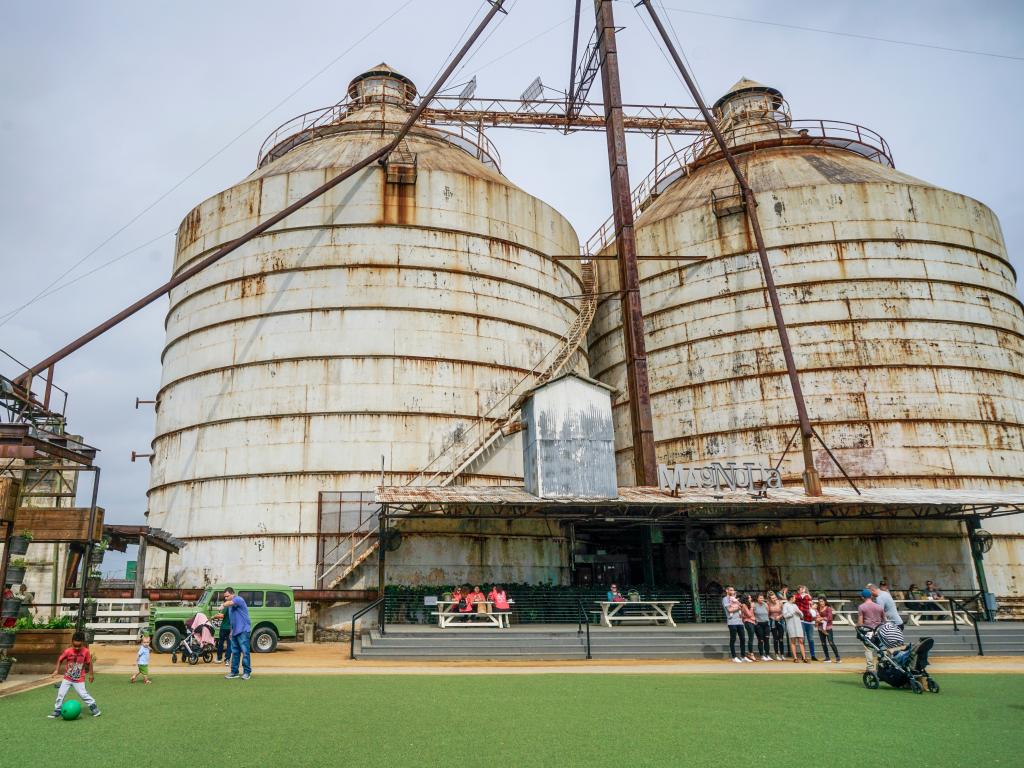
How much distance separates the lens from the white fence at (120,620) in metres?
19.6

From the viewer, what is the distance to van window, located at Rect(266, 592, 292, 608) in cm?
1817

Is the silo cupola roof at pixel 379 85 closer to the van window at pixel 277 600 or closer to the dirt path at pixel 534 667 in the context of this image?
the van window at pixel 277 600


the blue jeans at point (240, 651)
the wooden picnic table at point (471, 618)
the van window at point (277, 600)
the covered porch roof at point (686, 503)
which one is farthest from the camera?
the covered porch roof at point (686, 503)

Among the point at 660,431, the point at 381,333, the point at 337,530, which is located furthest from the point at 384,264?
the point at 660,431

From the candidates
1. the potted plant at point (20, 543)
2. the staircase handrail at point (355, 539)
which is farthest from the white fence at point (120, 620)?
the potted plant at point (20, 543)

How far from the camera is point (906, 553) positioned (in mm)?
23344

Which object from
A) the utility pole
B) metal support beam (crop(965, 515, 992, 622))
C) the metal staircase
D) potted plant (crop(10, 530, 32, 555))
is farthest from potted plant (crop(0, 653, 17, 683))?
metal support beam (crop(965, 515, 992, 622))

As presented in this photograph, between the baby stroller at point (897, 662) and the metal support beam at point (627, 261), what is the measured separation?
12.3 metres

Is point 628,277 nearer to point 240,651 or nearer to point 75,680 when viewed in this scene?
point 240,651

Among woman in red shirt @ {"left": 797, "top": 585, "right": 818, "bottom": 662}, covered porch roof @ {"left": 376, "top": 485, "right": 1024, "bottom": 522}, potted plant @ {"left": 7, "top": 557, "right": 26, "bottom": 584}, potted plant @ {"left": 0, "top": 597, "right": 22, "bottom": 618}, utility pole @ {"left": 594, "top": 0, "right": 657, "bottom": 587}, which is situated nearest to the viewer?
potted plant @ {"left": 0, "top": 597, "right": 22, "bottom": 618}

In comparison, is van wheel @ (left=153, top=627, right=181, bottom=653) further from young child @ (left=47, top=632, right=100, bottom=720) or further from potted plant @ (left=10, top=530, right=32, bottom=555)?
young child @ (left=47, top=632, right=100, bottom=720)

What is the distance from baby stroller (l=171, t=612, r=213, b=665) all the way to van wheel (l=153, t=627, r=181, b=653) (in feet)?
6.15

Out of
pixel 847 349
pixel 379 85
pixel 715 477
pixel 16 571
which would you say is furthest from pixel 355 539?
pixel 379 85

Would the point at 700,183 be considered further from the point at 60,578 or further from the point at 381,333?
the point at 60,578
